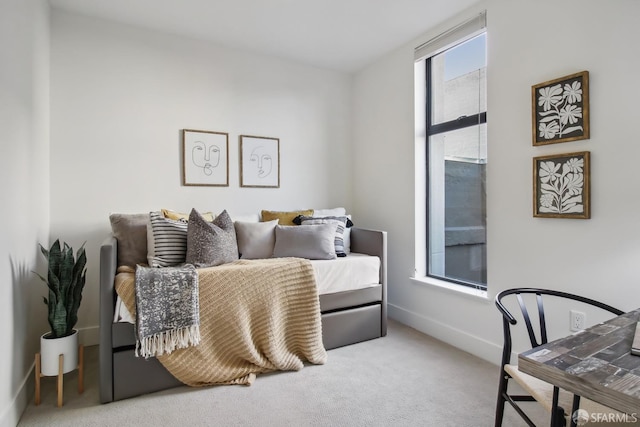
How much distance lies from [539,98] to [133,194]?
3.00m

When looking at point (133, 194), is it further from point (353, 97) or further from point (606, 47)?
point (606, 47)

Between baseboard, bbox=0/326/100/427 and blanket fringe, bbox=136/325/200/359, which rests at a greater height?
blanket fringe, bbox=136/325/200/359

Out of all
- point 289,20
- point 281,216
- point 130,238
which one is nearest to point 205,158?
point 281,216

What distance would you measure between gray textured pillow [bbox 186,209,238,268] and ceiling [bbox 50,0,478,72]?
1553 millimetres

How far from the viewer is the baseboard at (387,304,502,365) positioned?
2354 millimetres

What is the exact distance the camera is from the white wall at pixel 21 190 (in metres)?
1.60

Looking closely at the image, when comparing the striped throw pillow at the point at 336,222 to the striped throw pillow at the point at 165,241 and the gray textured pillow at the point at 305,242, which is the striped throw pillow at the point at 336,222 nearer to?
the gray textured pillow at the point at 305,242

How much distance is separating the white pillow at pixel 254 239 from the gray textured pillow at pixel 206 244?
0.21 metres

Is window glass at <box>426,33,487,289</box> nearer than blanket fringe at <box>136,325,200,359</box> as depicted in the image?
No

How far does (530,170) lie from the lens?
7.03 ft

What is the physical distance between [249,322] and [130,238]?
1.04 meters

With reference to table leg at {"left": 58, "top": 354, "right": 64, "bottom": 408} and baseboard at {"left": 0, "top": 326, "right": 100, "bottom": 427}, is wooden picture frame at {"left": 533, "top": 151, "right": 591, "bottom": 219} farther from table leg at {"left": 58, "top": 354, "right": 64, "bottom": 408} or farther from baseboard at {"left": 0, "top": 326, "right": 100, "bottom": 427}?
baseboard at {"left": 0, "top": 326, "right": 100, "bottom": 427}

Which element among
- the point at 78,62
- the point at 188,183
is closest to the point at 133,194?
the point at 188,183

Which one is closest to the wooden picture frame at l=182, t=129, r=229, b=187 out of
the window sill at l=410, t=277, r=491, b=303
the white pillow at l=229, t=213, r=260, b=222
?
the white pillow at l=229, t=213, r=260, b=222
